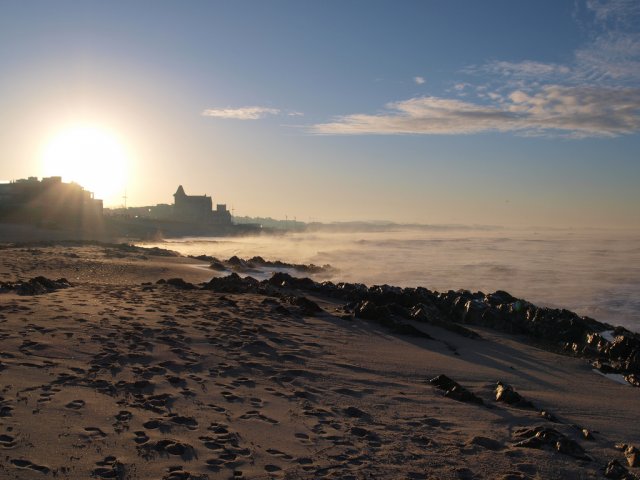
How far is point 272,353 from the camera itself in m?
7.47

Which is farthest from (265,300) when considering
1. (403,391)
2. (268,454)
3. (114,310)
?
(268,454)

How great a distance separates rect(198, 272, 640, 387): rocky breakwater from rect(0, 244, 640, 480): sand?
76cm

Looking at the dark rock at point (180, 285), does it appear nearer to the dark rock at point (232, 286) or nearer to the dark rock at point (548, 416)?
the dark rock at point (232, 286)

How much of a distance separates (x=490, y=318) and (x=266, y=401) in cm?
901

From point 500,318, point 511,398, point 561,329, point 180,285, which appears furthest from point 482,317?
point 180,285

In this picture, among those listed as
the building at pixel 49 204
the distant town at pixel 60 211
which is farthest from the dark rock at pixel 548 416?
the building at pixel 49 204

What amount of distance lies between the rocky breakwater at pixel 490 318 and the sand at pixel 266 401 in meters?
0.76

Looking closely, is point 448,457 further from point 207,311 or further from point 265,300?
point 265,300

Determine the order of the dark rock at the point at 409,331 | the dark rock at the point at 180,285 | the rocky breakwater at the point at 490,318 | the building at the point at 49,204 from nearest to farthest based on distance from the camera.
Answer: the dark rock at the point at 409,331 → the rocky breakwater at the point at 490,318 → the dark rock at the point at 180,285 → the building at the point at 49,204

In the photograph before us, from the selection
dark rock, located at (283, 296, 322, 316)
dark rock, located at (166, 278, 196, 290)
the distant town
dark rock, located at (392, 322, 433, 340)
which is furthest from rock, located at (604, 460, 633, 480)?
the distant town

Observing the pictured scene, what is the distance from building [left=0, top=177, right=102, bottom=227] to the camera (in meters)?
51.7

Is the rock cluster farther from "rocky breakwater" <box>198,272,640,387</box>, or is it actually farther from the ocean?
the ocean

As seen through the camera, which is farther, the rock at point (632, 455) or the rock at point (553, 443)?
the rock at point (553, 443)

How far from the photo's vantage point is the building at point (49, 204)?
169ft
